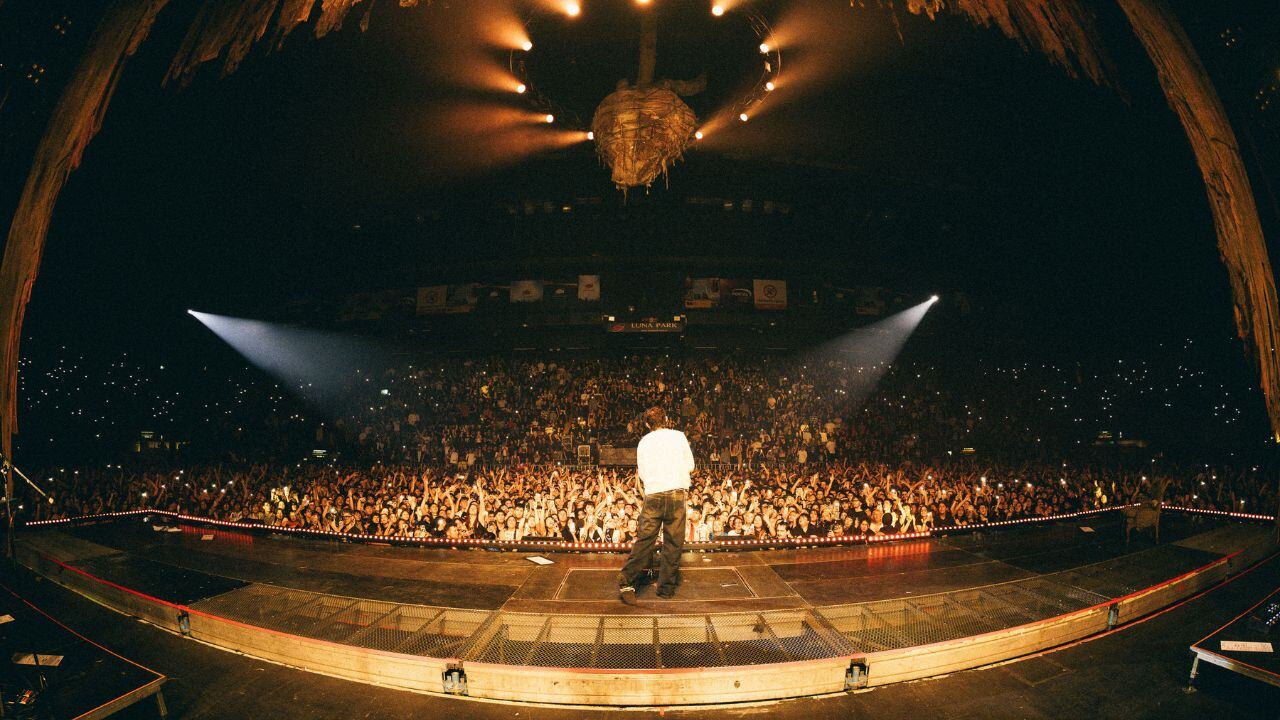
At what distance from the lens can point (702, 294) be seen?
14117mm

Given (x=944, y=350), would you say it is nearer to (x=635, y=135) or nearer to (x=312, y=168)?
(x=635, y=135)

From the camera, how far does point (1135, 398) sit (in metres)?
15.4

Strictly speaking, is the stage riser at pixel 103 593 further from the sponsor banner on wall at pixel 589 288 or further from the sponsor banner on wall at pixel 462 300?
the sponsor banner on wall at pixel 589 288

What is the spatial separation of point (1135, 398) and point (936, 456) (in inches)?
357

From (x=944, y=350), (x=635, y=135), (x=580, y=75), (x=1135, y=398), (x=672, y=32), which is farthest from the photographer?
(x=944, y=350)

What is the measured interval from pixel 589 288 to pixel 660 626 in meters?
11.8

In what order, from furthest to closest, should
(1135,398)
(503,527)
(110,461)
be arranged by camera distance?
(1135,398) < (110,461) < (503,527)

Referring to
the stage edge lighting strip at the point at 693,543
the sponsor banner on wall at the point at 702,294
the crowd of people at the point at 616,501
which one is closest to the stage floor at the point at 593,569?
the stage edge lighting strip at the point at 693,543

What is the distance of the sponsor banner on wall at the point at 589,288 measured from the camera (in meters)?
13.9

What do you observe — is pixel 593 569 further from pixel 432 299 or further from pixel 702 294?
pixel 432 299

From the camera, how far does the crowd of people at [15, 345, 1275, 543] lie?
6707 millimetres

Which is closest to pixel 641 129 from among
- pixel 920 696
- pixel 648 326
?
pixel 920 696

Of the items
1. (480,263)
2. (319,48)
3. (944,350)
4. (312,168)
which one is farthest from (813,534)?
(944,350)

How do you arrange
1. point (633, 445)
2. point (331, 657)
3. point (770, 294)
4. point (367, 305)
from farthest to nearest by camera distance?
point (367, 305)
point (770, 294)
point (633, 445)
point (331, 657)
